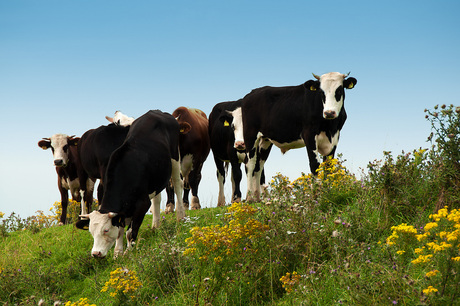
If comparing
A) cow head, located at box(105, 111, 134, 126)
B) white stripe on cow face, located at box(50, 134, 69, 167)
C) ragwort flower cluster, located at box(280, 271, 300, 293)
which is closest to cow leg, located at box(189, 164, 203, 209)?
cow head, located at box(105, 111, 134, 126)

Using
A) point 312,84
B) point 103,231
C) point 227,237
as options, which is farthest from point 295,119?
point 227,237

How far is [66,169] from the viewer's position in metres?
15.5

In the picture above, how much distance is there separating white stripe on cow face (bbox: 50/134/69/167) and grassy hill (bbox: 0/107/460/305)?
19.0ft

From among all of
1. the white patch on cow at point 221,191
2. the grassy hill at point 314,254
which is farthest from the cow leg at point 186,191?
the grassy hill at point 314,254

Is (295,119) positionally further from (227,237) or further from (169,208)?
(227,237)

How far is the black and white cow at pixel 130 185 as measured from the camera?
8.65m

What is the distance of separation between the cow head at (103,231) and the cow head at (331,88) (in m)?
4.74

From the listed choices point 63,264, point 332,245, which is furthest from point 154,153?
point 332,245

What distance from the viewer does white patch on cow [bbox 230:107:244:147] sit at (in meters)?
13.3

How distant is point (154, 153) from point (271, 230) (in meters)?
3.71

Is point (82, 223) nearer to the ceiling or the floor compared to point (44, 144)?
nearer to the floor

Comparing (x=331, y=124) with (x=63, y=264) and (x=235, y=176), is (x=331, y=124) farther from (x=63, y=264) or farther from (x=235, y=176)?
→ (x=63, y=264)

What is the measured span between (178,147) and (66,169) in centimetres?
564

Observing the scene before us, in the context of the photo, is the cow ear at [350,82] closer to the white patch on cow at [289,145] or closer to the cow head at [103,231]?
the white patch on cow at [289,145]
